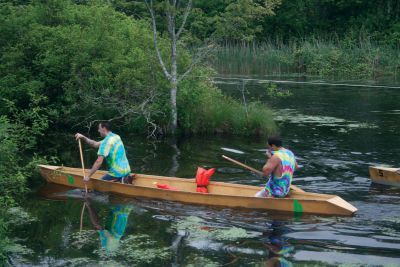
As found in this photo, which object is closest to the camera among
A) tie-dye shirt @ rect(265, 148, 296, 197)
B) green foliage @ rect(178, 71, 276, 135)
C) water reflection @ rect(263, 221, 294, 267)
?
water reflection @ rect(263, 221, 294, 267)

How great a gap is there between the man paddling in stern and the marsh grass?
25.2 m

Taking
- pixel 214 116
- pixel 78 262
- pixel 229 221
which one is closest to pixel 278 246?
pixel 229 221

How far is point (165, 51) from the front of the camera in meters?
21.2

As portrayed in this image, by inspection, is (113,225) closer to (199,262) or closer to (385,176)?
(199,262)

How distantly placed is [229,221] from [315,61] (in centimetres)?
2815

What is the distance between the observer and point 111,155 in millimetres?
13680

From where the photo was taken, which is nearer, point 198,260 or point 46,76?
point 198,260

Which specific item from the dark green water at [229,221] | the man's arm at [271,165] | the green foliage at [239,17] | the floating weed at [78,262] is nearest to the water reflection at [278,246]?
the dark green water at [229,221]

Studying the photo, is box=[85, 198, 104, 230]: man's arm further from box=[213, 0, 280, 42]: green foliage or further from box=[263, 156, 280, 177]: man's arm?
box=[213, 0, 280, 42]: green foliage

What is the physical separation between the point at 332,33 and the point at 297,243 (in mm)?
40262

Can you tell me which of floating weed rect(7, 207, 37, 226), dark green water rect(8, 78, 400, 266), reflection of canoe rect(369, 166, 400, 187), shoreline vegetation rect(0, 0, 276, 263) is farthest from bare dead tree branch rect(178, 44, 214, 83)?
floating weed rect(7, 207, 37, 226)

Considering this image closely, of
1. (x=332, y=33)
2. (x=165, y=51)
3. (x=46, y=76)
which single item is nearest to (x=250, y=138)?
(x=165, y=51)

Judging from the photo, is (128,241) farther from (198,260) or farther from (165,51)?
(165,51)

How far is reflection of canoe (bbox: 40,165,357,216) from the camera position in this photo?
39.1ft
